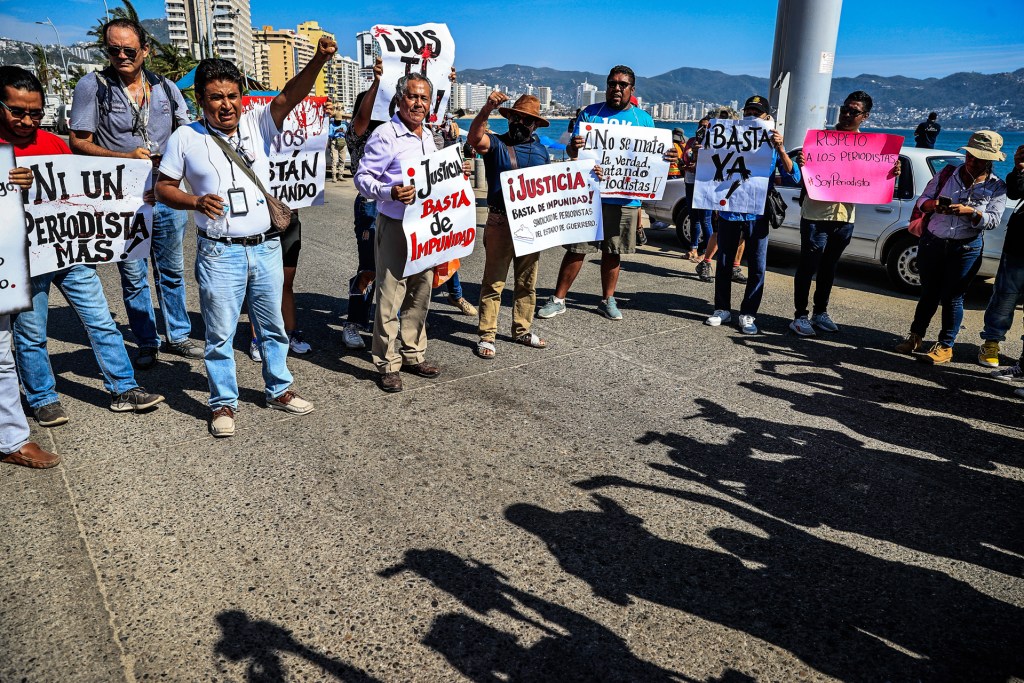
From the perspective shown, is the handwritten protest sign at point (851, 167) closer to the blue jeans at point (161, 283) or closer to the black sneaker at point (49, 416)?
the blue jeans at point (161, 283)

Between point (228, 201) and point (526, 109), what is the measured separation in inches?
101

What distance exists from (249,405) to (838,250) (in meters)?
5.32

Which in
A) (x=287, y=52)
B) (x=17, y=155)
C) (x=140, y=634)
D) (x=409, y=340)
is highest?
(x=287, y=52)

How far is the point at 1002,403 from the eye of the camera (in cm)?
521

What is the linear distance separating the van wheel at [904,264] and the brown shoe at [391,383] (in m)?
6.36

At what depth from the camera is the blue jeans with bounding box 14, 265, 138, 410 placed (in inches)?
167

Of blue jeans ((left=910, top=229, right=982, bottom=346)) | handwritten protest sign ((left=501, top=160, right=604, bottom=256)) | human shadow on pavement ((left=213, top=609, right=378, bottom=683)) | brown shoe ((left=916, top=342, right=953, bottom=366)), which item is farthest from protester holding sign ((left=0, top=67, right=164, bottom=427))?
blue jeans ((left=910, top=229, right=982, bottom=346))

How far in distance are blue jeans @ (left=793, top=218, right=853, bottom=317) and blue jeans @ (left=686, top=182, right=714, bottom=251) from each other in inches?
116

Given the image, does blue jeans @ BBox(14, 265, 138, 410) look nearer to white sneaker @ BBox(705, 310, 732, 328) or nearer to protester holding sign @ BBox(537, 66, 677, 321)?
protester holding sign @ BBox(537, 66, 677, 321)

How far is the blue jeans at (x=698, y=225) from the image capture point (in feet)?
32.0

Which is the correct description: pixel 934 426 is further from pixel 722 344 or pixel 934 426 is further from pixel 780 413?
pixel 722 344

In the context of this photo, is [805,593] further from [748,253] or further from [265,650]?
[748,253]

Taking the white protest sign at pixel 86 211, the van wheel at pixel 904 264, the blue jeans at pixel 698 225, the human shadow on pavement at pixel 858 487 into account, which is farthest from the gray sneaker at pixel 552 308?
the van wheel at pixel 904 264


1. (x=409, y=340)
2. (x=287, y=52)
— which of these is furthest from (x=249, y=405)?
(x=287, y=52)
